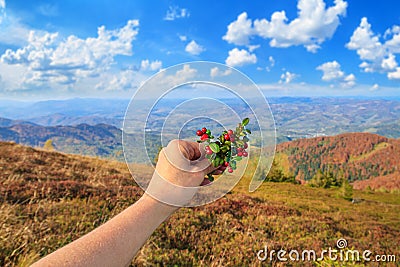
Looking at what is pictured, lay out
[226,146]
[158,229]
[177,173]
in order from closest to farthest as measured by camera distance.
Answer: [177,173] → [226,146] → [158,229]

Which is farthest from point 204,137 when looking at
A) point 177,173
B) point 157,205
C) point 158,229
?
point 158,229

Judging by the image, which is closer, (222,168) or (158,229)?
(222,168)

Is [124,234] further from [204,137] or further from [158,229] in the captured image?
[158,229]

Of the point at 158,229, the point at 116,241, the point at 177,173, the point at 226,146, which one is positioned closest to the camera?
the point at 116,241

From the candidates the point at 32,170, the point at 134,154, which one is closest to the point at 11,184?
the point at 32,170

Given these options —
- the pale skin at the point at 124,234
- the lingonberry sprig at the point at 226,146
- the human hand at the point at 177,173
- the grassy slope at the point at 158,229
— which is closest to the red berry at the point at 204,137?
the lingonberry sprig at the point at 226,146

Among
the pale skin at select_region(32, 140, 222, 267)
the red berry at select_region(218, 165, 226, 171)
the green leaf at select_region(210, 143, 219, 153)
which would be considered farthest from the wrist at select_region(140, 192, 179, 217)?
the red berry at select_region(218, 165, 226, 171)

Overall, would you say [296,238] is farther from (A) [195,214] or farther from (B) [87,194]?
(B) [87,194]
